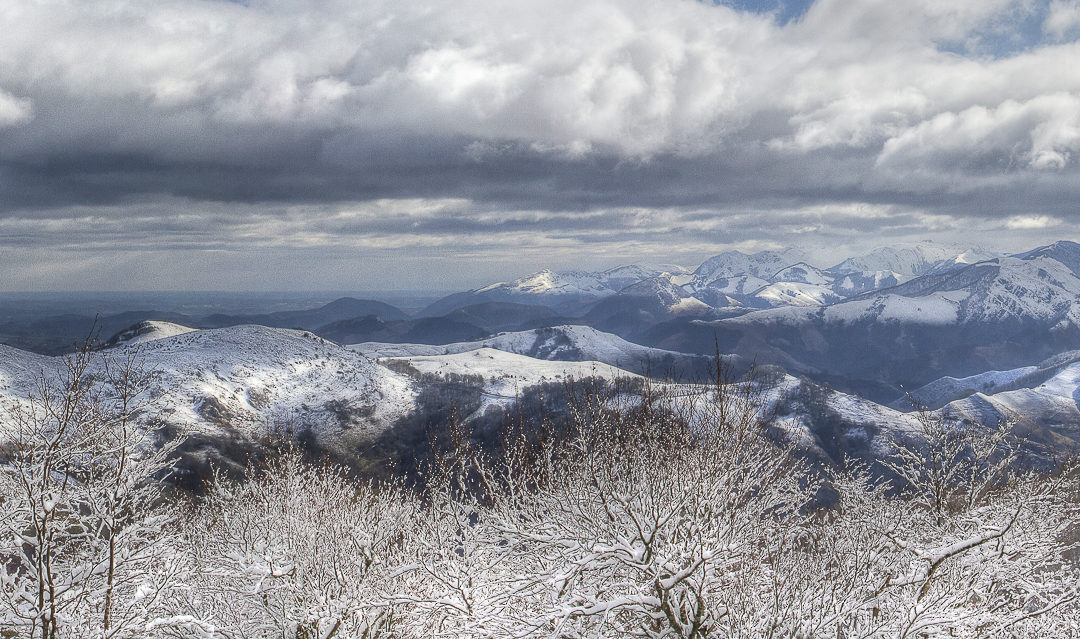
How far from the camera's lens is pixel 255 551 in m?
28.2

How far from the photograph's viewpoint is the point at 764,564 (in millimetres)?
25266

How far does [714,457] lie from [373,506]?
23844mm

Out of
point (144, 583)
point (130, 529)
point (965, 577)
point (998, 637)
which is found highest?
point (130, 529)

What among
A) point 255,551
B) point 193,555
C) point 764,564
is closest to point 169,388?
point 193,555

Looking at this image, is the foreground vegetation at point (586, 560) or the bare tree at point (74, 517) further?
the foreground vegetation at point (586, 560)

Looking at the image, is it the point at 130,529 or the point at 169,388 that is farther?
the point at 169,388

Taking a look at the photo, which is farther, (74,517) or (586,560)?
(74,517)

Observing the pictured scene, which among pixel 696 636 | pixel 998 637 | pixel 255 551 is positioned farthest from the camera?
pixel 255 551

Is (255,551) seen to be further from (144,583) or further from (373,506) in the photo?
(373,506)

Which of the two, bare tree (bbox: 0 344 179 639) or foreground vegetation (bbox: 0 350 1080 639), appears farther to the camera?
foreground vegetation (bbox: 0 350 1080 639)

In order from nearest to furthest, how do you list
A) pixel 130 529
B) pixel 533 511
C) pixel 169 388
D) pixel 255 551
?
pixel 130 529 → pixel 533 511 → pixel 255 551 → pixel 169 388

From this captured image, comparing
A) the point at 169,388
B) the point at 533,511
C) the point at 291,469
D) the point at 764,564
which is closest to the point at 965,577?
the point at 764,564

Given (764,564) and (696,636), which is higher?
(696,636)

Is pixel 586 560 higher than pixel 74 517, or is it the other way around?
pixel 74 517
